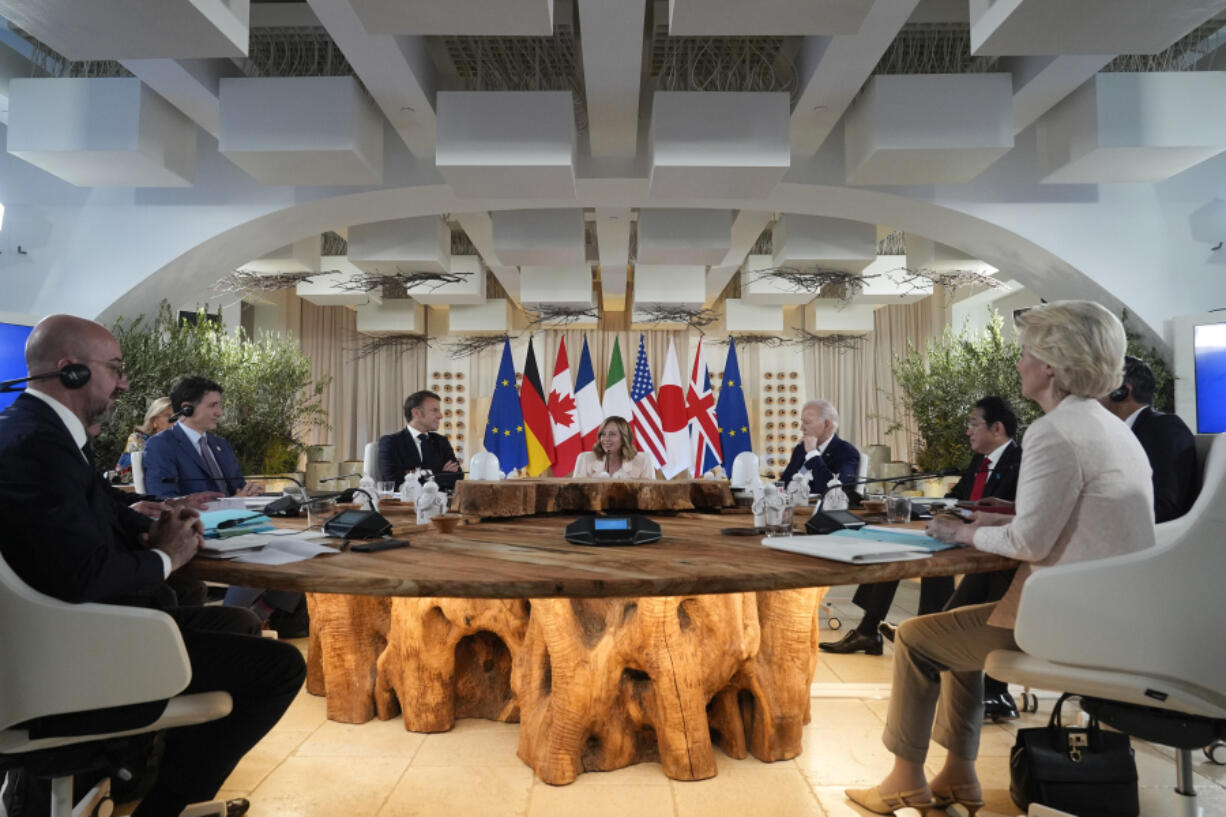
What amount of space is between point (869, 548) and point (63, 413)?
72.7 inches

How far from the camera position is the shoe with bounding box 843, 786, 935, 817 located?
2.21 meters

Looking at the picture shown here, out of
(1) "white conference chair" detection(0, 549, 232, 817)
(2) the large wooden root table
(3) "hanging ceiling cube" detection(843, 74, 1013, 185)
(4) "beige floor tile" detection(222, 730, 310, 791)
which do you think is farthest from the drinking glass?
(3) "hanging ceiling cube" detection(843, 74, 1013, 185)

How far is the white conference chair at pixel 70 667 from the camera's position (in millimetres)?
1362

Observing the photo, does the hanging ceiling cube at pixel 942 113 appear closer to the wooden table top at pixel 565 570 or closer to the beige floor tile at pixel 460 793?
the wooden table top at pixel 565 570

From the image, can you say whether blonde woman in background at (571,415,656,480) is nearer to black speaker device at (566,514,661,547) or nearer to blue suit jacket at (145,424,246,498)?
blue suit jacket at (145,424,246,498)

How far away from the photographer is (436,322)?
13.4m

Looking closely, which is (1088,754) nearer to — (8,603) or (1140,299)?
(8,603)

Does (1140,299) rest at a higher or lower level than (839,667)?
higher

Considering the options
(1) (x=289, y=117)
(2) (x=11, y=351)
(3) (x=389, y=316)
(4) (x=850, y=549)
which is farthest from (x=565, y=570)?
(3) (x=389, y=316)

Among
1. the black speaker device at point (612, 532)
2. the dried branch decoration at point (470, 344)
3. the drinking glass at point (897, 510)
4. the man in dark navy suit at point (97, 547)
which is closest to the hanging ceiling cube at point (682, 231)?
the drinking glass at point (897, 510)

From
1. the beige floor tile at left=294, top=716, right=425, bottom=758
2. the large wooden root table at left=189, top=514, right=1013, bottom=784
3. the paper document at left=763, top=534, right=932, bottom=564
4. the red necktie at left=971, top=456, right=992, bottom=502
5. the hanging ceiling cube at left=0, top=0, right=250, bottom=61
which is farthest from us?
the red necktie at left=971, top=456, right=992, bottom=502

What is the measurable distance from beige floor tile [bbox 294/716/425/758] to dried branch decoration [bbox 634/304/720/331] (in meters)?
7.08

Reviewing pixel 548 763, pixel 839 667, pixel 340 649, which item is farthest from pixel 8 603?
pixel 839 667

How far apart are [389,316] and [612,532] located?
34.0ft
